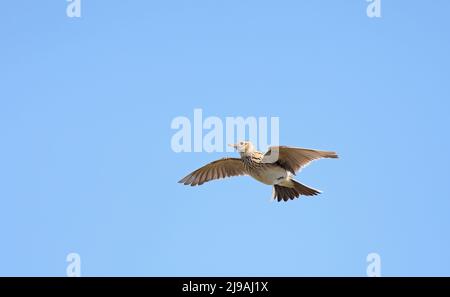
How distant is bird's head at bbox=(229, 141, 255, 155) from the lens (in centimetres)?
1566

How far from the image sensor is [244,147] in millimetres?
15672

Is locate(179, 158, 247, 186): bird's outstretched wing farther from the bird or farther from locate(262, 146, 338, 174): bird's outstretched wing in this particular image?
locate(262, 146, 338, 174): bird's outstretched wing

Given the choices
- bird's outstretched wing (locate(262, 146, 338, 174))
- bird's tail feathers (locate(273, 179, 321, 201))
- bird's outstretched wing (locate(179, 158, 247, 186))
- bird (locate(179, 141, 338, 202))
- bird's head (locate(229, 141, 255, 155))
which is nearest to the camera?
bird's outstretched wing (locate(262, 146, 338, 174))

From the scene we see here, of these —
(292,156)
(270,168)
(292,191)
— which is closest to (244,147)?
(270,168)

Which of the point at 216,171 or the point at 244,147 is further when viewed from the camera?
the point at 216,171

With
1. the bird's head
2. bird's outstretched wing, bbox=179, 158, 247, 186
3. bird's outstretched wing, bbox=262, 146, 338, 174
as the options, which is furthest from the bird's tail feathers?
the bird's head

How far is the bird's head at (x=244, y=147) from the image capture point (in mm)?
15656

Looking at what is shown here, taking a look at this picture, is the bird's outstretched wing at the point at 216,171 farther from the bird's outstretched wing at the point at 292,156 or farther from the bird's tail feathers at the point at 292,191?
the bird's outstretched wing at the point at 292,156

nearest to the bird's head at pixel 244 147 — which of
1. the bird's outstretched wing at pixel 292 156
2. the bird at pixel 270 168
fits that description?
the bird at pixel 270 168

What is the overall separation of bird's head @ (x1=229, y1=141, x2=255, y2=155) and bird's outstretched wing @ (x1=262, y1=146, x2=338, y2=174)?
370mm

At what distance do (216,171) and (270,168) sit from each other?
1.56 metres

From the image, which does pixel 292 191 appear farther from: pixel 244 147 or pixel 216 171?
pixel 216 171
